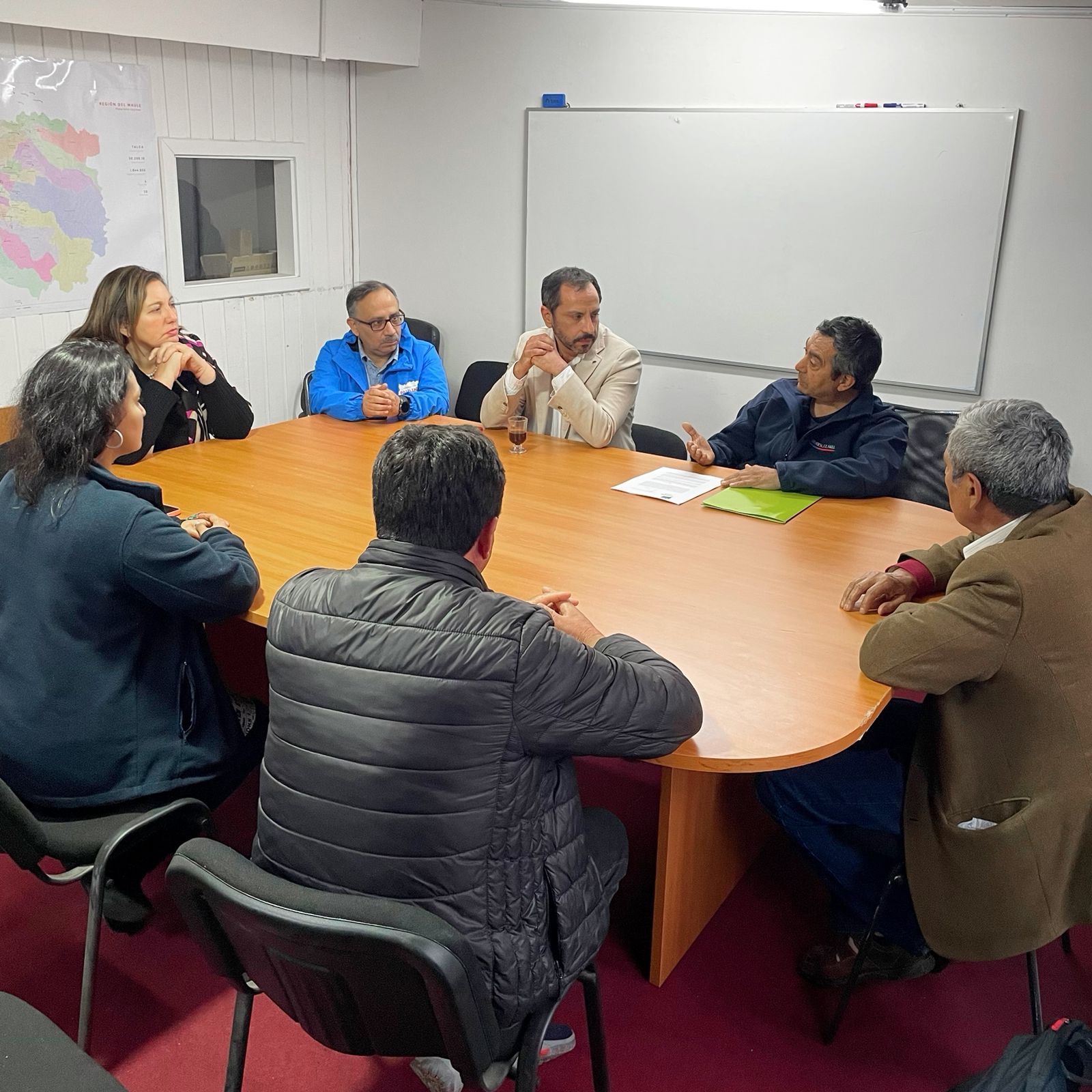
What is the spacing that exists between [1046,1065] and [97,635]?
1.78 meters

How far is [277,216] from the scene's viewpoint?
5.50m

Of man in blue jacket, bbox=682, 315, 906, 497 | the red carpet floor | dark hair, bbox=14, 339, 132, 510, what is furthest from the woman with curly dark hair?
man in blue jacket, bbox=682, 315, 906, 497

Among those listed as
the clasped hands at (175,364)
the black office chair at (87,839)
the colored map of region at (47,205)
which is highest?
the colored map of region at (47,205)

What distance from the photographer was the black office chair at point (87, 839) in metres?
1.77

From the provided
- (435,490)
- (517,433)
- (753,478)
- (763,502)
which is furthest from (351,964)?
(517,433)

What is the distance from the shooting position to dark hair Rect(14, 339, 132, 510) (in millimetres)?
1956

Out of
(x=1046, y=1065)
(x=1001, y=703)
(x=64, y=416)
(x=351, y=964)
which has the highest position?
(x=64, y=416)

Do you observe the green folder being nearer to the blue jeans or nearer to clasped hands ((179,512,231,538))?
the blue jeans

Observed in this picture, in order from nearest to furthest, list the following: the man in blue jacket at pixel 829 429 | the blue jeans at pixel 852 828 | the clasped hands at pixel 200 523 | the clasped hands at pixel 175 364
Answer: the blue jeans at pixel 852 828
the clasped hands at pixel 200 523
the man in blue jacket at pixel 829 429
the clasped hands at pixel 175 364

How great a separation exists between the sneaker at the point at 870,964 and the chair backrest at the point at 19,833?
157cm

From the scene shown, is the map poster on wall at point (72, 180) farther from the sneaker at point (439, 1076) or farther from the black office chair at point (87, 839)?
the sneaker at point (439, 1076)

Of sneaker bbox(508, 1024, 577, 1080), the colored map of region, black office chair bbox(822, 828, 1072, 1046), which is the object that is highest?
the colored map of region

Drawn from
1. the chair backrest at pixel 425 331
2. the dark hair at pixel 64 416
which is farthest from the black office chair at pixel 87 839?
the chair backrest at pixel 425 331

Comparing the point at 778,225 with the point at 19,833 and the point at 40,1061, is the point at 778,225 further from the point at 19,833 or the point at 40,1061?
the point at 40,1061
